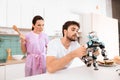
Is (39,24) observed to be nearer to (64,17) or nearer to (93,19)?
(64,17)

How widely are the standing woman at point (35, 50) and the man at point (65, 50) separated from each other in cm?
56

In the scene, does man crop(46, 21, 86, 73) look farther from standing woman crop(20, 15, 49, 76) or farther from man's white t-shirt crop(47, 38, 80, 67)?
standing woman crop(20, 15, 49, 76)

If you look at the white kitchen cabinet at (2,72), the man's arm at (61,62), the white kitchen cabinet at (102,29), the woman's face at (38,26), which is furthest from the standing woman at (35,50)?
the white kitchen cabinet at (102,29)

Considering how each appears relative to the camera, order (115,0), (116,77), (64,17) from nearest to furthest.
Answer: (116,77), (64,17), (115,0)

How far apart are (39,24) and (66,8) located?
1.88 metres

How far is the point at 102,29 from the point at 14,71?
2040mm

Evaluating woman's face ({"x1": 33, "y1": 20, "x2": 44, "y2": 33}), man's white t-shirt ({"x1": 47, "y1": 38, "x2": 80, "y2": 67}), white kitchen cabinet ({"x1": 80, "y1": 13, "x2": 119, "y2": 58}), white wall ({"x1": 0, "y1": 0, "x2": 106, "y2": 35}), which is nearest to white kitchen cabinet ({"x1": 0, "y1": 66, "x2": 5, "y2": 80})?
white wall ({"x1": 0, "y1": 0, "x2": 106, "y2": 35})

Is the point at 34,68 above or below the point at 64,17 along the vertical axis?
below

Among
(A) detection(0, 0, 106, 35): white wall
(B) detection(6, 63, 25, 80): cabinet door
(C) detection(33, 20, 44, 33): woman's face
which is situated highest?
(A) detection(0, 0, 106, 35): white wall

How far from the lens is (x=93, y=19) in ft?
11.6

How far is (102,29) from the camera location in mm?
3613

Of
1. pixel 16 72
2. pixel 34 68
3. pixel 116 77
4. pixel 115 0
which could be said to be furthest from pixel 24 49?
pixel 115 0

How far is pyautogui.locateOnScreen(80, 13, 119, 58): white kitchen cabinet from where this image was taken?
354 centimetres

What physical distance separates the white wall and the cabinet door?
62 cm
